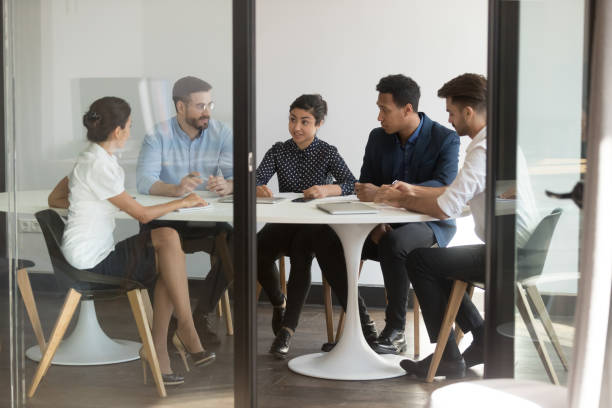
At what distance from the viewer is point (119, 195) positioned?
258cm

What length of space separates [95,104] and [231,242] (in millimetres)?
662

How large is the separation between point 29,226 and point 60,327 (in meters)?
0.37

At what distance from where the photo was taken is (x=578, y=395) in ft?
Result: 5.50

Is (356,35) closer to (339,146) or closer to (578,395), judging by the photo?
(339,146)

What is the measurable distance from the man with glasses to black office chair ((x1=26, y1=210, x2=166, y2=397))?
24cm

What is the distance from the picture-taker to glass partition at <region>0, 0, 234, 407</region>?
2.55m

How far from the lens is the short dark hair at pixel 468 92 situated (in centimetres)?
344

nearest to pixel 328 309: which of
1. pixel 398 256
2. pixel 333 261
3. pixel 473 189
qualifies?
pixel 333 261

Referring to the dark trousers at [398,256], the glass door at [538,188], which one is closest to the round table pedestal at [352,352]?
the dark trousers at [398,256]

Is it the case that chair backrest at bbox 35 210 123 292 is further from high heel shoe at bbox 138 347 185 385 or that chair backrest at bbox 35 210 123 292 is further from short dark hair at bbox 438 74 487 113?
short dark hair at bbox 438 74 487 113

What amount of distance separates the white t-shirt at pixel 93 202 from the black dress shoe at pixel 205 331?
392 mm

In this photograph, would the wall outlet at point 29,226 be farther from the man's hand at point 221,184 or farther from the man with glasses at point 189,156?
the man's hand at point 221,184

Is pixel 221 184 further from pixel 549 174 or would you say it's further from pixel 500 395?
pixel 500 395

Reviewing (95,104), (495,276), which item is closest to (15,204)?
(95,104)
